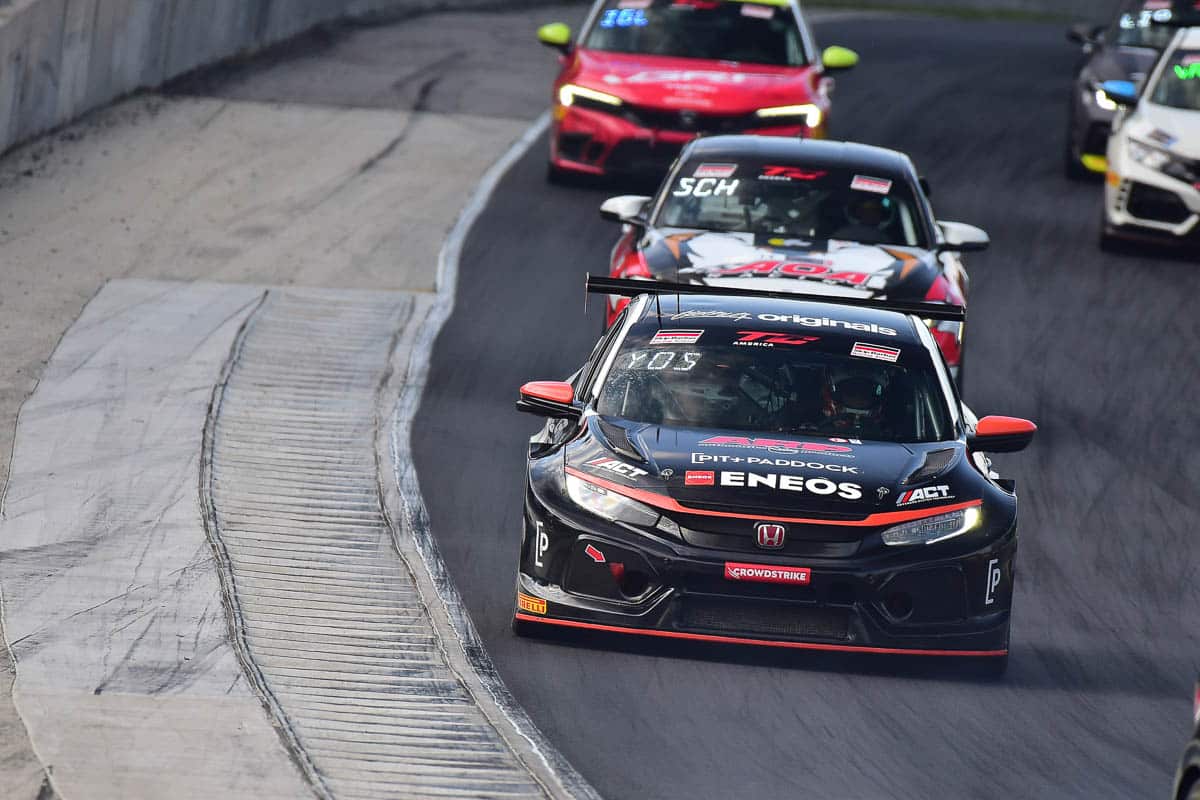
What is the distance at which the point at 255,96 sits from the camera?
64.5 feet

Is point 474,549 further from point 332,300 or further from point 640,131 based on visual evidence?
point 640,131

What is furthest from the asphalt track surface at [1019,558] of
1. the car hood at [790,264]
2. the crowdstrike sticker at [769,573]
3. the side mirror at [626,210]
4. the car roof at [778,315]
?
the car roof at [778,315]

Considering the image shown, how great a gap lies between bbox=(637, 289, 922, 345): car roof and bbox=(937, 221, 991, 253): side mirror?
8.54 ft

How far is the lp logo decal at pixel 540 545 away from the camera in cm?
798

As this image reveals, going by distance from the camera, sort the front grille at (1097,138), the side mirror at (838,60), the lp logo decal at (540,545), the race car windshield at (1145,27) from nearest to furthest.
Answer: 1. the lp logo decal at (540,545)
2. the side mirror at (838,60)
3. the front grille at (1097,138)
4. the race car windshield at (1145,27)

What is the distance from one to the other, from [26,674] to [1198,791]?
4103 mm

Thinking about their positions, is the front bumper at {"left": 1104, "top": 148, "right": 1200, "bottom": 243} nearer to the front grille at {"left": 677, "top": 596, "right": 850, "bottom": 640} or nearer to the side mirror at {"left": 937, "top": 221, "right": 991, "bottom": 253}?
the side mirror at {"left": 937, "top": 221, "right": 991, "bottom": 253}

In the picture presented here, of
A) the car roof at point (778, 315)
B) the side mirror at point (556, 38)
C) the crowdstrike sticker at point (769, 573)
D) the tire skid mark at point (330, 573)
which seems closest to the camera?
the tire skid mark at point (330, 573)

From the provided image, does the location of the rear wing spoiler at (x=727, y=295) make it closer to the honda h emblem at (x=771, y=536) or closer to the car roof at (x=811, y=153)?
the honda h emblem at (x=771, y=536)

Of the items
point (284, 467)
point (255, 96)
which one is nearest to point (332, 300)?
point (284, 467)

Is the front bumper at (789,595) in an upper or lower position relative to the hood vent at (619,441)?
lower

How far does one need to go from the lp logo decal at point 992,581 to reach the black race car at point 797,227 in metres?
3.16

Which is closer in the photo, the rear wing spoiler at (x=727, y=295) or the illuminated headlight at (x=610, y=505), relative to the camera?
the illuminated headlight at (x=610, y=505)

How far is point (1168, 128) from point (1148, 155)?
0.25m
